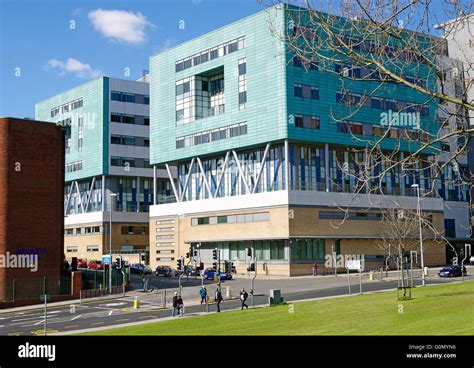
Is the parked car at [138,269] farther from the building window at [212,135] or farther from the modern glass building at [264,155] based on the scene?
the building window at [212,135]

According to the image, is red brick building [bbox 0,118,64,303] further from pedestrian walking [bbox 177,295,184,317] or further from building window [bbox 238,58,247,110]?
building window [bbox 238,58,247,110]

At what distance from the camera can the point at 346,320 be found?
83.6 feet

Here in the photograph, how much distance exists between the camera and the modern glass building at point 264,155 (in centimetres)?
7550

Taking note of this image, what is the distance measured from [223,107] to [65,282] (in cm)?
4031

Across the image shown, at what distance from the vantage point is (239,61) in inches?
3238

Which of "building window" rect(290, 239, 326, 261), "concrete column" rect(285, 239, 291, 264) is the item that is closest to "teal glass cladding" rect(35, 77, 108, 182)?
"concrete column" rect(285, 239, 291, 264)

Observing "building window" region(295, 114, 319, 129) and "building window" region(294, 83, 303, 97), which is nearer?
"building window" region(294, 83, 303, 97)

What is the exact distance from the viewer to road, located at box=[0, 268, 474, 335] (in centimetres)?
3584

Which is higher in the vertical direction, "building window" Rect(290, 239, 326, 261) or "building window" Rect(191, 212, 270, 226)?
"building window" Rect(191, 212, 270, 226)

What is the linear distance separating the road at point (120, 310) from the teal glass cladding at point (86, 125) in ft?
172

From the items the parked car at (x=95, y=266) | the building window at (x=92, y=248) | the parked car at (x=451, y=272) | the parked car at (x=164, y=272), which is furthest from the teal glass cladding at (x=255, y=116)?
the building window at (x=92, y=248)

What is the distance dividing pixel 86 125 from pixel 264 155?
44.9m
